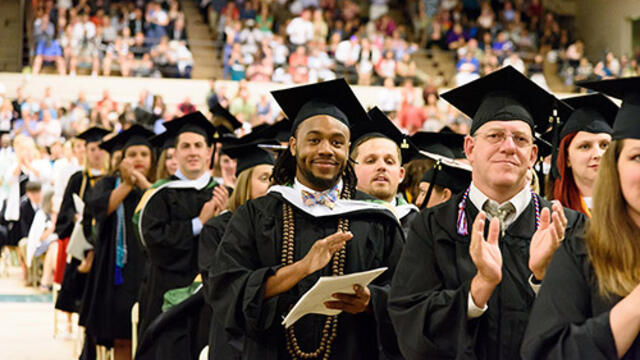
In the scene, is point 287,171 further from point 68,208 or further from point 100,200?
point 68,208

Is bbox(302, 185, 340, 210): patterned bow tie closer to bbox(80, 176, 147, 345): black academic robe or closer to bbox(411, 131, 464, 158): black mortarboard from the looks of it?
bbox(411, 131, 464, 158): black mortarboard

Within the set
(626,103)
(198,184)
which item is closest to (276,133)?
(198,184)

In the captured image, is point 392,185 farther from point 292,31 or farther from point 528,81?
point 292,31

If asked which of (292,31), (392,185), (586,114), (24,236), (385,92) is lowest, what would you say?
(24,236)

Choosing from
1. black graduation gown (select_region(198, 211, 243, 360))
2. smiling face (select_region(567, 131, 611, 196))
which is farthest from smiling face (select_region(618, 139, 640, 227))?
black graduation gown (select_region(198, 211, 243, 360))

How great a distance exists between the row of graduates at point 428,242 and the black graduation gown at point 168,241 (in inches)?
41.8

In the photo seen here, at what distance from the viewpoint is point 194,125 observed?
683 centimetres

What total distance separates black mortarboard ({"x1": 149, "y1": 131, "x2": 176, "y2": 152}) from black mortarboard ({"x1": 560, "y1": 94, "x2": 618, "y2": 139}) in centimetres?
346

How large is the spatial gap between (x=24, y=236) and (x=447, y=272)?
14147 mm

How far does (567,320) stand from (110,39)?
21.0 metres

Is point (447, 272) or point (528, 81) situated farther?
point (528, 81)

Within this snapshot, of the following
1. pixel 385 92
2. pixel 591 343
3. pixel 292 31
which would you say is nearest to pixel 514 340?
pixel 591 343

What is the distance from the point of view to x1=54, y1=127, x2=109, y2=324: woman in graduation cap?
868 cm

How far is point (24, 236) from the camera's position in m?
15.9
